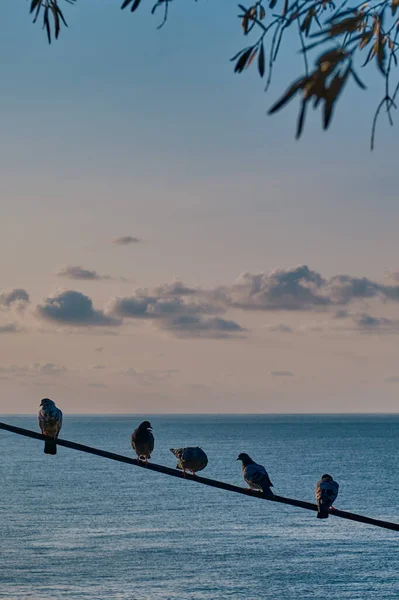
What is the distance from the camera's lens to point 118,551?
101750 mm

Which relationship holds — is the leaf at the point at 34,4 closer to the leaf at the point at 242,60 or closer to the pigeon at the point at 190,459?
the leaf at the point at 242,60

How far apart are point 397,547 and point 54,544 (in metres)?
38.5

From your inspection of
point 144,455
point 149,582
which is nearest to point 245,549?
point 149,582

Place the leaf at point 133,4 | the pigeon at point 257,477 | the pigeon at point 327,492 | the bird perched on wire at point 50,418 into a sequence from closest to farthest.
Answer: the leaf at point 133,4 < the bird perched on wire at point 50,418 < the pigeon at point 327,492 < the pigeon at point 257,477

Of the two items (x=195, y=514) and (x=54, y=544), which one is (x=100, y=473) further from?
(x=54, y=544)

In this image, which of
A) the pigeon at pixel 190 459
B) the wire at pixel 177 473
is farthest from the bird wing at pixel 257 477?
the wire at pixel 177 473

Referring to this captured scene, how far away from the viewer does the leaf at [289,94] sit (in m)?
6.73

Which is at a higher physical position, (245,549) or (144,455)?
(144,455)

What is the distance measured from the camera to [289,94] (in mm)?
6809

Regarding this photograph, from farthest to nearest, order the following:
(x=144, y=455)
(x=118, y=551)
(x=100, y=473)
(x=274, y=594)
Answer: (x=100, y=473), (x=118, y=551), (x=274, y=594), (x=144, y=455)

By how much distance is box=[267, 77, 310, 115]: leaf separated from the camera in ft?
22.1

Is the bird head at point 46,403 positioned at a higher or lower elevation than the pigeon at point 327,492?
higher

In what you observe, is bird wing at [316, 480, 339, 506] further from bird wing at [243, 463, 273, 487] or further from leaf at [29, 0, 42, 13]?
leaf at [29, 0, 42, 13]

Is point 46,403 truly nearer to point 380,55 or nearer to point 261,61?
point 261,61
